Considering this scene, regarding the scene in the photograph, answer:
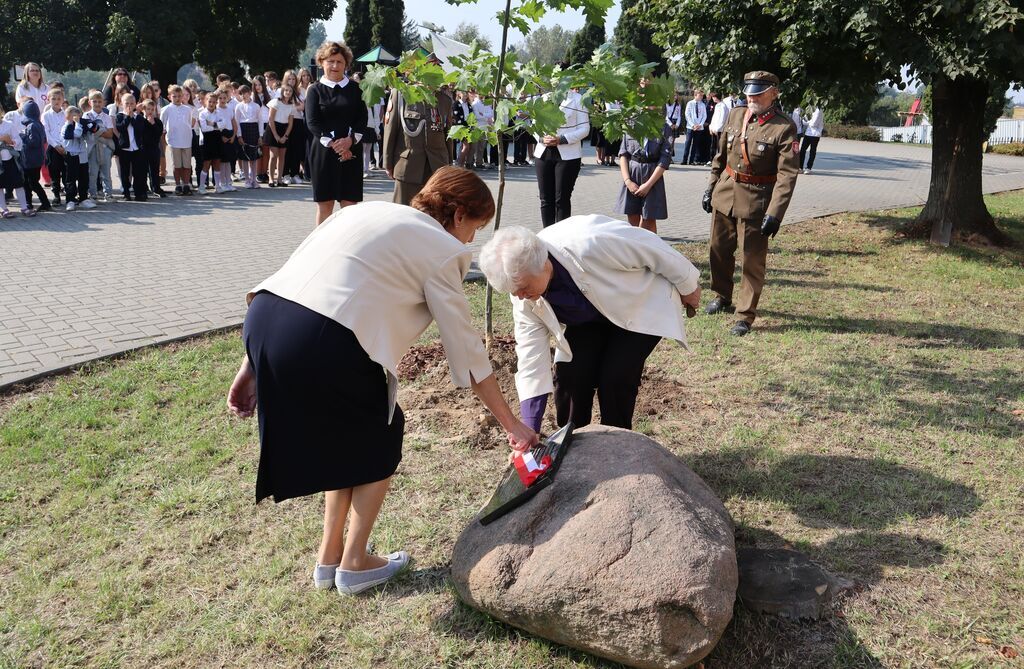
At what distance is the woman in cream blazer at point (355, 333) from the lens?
274 cm

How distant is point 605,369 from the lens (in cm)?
404

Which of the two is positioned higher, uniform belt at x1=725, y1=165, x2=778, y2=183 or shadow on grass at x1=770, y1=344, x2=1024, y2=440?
uniform belt at x1=725, y1=165, x2=778, y2=183

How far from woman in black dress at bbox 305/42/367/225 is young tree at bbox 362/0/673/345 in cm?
298

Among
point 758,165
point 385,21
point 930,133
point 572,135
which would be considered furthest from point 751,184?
point 385,21

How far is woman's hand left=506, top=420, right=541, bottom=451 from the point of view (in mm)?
3078

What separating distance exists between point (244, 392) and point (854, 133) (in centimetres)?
4021

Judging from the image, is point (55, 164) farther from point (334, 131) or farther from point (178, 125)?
point (334, 131)

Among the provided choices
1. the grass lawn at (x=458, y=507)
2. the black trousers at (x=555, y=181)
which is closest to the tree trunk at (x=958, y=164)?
the grass lawn at (x=458, y=507)

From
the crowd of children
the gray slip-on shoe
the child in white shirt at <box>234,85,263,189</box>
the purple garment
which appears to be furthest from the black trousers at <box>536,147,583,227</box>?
the child in white shirt at <box>234,85,263,189</box>

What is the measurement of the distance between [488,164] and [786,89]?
1138 cm

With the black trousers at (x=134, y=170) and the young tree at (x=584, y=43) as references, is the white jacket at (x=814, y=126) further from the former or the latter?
the young tree at (x=584, y=43)

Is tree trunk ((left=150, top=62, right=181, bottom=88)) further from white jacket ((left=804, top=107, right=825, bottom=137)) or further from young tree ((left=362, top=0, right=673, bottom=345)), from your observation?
young tree ((left=362, top=0, right=673, bottom=345))

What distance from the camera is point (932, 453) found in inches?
180

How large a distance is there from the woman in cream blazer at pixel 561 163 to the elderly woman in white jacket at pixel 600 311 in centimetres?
442
